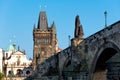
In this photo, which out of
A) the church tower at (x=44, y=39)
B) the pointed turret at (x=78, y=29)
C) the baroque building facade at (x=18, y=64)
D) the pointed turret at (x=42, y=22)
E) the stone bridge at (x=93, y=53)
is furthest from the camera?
the pointed turret at (x=42, y=22)

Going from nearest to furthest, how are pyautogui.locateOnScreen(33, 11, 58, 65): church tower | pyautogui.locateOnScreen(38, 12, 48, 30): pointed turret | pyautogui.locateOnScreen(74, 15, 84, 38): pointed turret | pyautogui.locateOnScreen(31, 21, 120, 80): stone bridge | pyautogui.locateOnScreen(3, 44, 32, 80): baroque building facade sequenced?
1. pyautogui.locateOnScreen(31, 21, 120, 80): stone bridge
2. pyautogui.locateOnScreen(74, 15, 84, 38): pointed turret
3. pyautogui.locateOnScreen(33, 11, 58, 65): church tower
4. pyautogui.locateOnScreen(3, 44, 32, 80): baroque building facade
5. pyautogui.locateOnScreen(38, 12, 48, 30): pointed turret

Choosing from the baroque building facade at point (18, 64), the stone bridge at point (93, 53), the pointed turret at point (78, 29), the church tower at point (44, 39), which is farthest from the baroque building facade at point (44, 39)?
the pointed turret at point (78, 29)

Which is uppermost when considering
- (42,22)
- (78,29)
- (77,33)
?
(42,22)

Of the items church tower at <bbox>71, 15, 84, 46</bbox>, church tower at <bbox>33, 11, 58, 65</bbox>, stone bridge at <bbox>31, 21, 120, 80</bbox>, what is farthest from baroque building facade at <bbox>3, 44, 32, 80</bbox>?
church tower at <bbox>71, 15, 84, 46</bbox>

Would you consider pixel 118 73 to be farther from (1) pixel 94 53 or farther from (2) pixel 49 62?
(2) pixel 49 62

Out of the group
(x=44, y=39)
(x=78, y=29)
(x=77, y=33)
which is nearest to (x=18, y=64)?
(x=44, y=39)

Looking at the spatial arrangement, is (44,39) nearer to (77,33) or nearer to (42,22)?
(42,22)

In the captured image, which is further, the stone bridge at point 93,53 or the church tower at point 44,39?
the church tower at point 44,39

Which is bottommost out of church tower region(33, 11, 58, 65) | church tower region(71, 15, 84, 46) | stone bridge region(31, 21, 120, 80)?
stone bridge region(31, 21, 120, 80)

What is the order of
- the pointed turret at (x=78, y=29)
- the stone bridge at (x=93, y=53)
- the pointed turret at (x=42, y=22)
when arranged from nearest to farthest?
the stone bridge at (x=93, y=53) → the pointed turret at (x=78, y=29) → the pointed turret at (x=42, y=22)

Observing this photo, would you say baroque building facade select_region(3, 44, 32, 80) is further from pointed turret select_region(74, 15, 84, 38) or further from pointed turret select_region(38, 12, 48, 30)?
pointed turret select_region(74, 15, 84, 38)

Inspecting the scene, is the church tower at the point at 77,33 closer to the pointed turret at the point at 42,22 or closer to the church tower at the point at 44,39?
the church tower at the point at 44,39

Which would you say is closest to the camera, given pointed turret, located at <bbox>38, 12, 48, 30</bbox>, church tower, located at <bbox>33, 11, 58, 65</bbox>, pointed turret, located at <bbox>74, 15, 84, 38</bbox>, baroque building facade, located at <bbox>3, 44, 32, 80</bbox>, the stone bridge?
the stone bridge

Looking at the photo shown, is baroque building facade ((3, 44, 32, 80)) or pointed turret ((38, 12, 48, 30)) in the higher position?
pointed turret ((38, 12, 48, 30))
